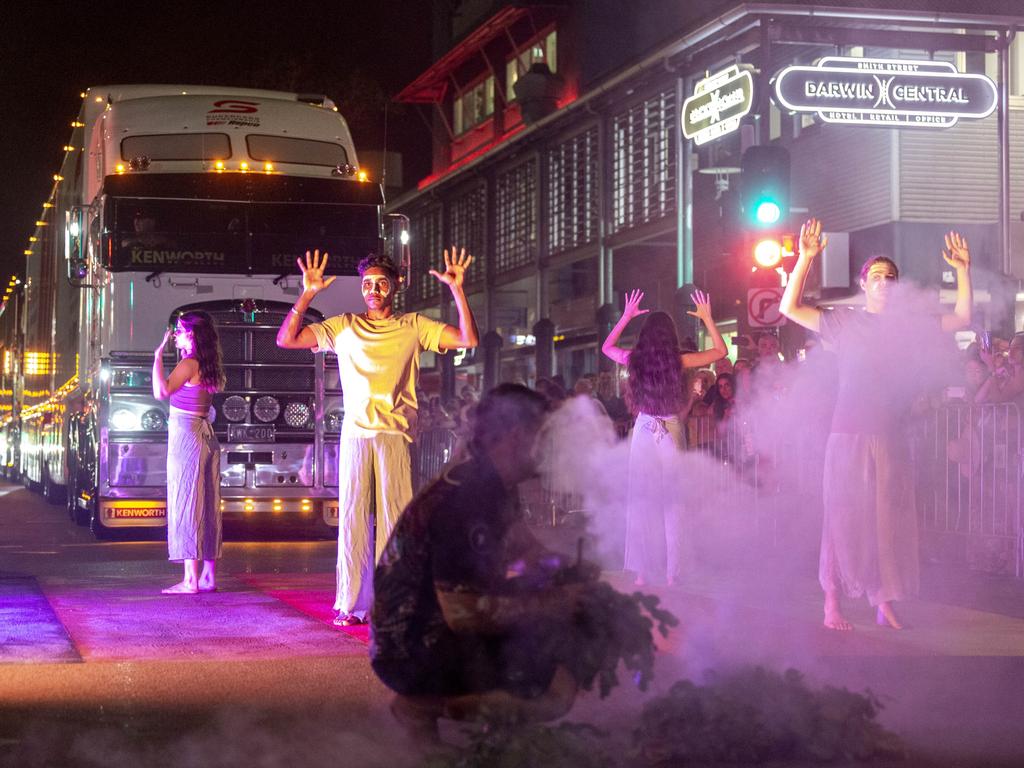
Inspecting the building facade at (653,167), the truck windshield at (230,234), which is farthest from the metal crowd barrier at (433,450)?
the truck windshield at (230,234)

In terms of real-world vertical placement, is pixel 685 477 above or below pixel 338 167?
below

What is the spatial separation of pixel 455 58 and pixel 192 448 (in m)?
35.4

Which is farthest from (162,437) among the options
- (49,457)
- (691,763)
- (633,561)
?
(691,763)

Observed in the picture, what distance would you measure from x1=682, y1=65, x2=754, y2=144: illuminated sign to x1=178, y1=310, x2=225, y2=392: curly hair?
35.0ft

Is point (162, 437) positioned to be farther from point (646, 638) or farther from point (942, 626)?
point (646, 638)

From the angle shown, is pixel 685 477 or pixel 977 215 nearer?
pixel 685 477

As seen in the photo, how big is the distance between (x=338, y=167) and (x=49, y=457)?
893 centimetres

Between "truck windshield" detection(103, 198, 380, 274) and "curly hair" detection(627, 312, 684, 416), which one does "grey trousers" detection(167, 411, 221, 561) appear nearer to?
"curly hair" detection(627, 312, 684, 416)

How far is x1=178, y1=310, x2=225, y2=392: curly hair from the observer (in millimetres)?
11367

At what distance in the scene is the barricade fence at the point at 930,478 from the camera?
1300 cm

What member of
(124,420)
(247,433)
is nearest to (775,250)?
(247,433)

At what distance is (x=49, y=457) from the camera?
79.1ft

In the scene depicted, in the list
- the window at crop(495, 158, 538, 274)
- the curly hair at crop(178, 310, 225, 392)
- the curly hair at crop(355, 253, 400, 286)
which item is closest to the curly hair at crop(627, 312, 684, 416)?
the curly hair at crop(355, 253, 400, 286)

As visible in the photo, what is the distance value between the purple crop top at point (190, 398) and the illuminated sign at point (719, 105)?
35.5 ft
